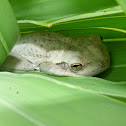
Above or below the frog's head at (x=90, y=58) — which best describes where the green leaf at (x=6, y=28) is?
below

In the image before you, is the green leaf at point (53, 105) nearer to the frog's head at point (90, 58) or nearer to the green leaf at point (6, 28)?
the green leaf at point (6, 28)

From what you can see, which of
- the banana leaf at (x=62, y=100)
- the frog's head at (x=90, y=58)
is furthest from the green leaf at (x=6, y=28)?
the frog's head at (x=90, y=58)

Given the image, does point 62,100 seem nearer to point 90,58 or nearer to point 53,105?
point 53,105

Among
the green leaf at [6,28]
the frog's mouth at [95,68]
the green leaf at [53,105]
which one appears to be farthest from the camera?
the frog's mouth at [95,68]

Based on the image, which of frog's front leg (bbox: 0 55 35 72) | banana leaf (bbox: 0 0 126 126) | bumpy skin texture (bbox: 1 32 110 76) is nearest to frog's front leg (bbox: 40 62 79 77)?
bumpy skin texture (bbox: 1 32 110 76)

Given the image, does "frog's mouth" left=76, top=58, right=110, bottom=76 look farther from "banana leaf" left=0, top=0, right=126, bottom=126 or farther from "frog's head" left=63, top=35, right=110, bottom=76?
"banana leaf" left=0, top=0, right=126, bottom=126

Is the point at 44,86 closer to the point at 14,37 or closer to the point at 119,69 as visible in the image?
the point at 14,37

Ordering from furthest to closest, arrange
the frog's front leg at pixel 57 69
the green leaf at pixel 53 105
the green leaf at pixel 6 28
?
the frog's front leg at pixel 57 69
the green leaf at pixel 6 28
the green leaf at pixel 53 105

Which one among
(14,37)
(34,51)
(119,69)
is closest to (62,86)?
(14,37)
